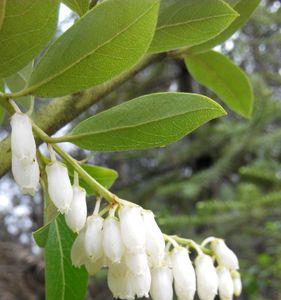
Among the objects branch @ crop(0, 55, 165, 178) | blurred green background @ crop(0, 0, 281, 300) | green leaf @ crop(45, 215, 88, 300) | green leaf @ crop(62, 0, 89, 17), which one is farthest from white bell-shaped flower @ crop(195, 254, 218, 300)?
blurred green background @ crop(0, 0, 281, 300)

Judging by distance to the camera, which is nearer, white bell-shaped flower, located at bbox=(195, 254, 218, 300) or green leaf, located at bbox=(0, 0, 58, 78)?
green leaf, located at bbox=(0, 0, 58, 78)

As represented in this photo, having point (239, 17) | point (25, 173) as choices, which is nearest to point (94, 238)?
point (25, 173)

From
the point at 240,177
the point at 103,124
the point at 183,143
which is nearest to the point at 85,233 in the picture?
the point at 103,124

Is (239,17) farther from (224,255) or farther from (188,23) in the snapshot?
(224,255)

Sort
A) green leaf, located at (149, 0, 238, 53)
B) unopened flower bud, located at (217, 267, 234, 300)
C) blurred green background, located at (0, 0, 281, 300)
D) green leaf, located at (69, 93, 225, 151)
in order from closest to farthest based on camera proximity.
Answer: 1. green leaf, located at (69, 93, 225, 151)
2. green leaf, located at (149, 0, 238, 53)
3. unopened flower bud, located at (217, 267, 234, 300)
4. blurred green background, located at (0, 0, 281, 300)

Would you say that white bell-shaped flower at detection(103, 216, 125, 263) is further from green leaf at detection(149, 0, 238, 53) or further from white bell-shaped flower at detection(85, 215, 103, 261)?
green leaf at detection(149, 0, 238, 53)

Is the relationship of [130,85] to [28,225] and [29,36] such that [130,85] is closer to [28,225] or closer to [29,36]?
[28,225]
